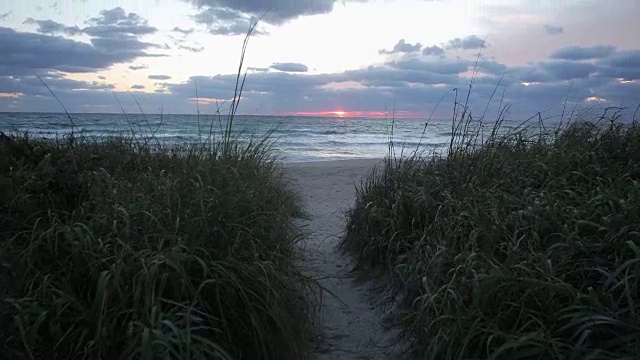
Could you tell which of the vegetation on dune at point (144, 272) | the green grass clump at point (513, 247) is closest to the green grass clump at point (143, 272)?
the vegetation on dune at point (144, 272)

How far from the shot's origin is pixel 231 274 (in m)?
2.88

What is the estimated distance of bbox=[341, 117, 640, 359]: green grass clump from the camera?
8.52 ft

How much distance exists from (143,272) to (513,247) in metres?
2.00

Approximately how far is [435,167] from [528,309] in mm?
3013

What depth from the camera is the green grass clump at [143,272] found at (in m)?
2.52

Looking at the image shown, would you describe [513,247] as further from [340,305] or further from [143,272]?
[143,272]

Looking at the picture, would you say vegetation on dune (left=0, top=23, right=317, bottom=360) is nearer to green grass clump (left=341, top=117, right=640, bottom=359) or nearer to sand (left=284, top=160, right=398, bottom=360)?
sand (left=284, top=160, right=398, bottom=360)

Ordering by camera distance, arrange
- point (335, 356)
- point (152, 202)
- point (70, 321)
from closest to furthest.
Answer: point (70, 321) < point (335, 356) < point (152, 202)

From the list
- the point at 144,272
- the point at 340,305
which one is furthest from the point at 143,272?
the point at 340,305

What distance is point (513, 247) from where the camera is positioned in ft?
10.3

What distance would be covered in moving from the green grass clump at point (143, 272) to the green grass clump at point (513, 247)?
33.8 inches

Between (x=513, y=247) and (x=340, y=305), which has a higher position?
(x=513, y=247)

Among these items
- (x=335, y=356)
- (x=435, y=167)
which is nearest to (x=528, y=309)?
(x=335, y=356)

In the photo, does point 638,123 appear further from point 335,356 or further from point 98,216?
point 98,216
